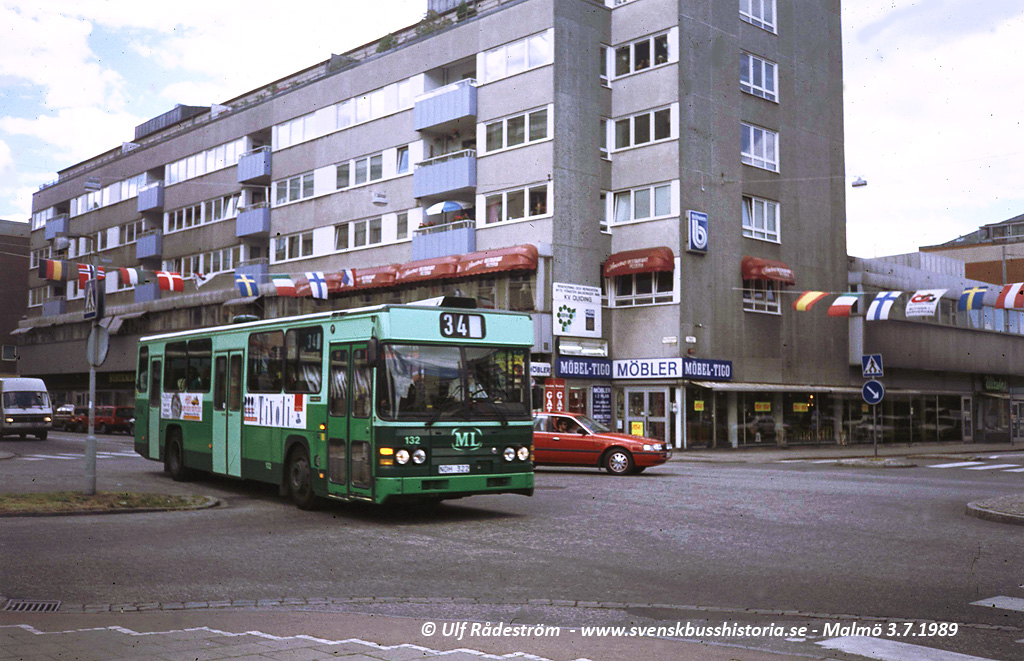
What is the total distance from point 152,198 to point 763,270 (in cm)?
3914

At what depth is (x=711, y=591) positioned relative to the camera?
8.90 meters

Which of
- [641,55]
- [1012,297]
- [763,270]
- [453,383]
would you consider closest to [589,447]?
[453,383]

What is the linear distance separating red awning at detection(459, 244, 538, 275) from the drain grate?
29.8 meters

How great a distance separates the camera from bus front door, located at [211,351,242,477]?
57.6ft

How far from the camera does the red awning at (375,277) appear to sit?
42.5m

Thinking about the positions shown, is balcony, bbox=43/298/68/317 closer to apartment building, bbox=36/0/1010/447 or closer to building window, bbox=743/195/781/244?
apartment building, bbox=36/0/1010/447

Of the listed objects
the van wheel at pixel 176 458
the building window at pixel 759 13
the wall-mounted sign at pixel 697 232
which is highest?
the building window at pixel 759 13

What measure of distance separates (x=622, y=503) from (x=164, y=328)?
49.3 metres

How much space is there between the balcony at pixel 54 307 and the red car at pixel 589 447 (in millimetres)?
57480

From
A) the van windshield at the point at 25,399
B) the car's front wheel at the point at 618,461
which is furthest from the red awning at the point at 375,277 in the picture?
A: the car's front wheel at the point at 618,461

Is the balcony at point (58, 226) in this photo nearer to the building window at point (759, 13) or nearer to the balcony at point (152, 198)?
the balcony at point (152, 198)

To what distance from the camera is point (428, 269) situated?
4066 centimetres

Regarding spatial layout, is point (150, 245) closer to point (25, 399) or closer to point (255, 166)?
point (255, 166)

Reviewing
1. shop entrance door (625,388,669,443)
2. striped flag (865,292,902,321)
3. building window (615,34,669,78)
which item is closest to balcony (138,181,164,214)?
building window (615,34,669,78)
